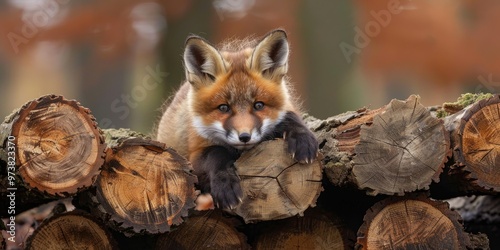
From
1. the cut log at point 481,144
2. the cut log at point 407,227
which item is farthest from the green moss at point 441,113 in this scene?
the cut log at point 407,227

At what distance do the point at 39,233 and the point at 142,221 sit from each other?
915mm

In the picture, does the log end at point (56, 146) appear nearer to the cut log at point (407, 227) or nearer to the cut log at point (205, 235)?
the cut log at point (205, 235)

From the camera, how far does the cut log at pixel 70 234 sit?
15.3ft

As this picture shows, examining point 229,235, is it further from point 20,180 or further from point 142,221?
point 20,180

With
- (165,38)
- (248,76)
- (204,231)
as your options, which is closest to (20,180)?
(204,231)

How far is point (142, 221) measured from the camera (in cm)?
436

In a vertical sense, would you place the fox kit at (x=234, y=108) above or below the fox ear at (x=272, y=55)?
below

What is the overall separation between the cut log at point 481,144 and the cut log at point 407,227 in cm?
41

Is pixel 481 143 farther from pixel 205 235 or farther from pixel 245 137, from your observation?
pixel 205 235

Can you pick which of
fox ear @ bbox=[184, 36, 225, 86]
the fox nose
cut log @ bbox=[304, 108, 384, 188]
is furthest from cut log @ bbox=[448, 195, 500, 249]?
fox ear @ bbox=[184, 36, 225, 86]

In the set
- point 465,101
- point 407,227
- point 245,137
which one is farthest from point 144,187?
point 465,101

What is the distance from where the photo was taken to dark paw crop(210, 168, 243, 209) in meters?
4.54

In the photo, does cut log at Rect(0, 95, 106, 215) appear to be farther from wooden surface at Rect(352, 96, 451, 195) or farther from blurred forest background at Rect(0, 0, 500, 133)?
blurred forest background at Rect(0, 0, 500, 133)

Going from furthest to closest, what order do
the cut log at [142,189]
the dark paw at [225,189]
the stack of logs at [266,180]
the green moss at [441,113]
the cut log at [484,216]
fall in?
the cut log at [484,216] < the green moss at [441,113] < the dark paw at [225,189] < the cut log at [142,189] < the stack of logs at [266,180]
